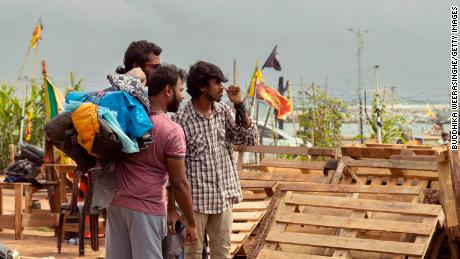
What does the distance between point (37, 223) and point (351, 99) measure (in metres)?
14.6

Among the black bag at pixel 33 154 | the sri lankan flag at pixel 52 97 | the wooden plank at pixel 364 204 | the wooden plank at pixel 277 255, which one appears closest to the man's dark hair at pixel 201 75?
the wooden plank at pixel 277 255

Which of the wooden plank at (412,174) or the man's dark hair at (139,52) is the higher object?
the man's dark hair at (139,52)

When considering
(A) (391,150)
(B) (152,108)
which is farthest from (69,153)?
(A) (391,150)

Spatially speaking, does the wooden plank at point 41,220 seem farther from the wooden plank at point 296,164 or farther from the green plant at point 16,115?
the green plant at point 16,115

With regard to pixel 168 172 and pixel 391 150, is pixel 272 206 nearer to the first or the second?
pixel 391 150

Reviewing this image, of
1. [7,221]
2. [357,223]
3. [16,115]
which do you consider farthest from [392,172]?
[16,115]

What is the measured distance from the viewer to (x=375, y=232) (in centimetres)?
803

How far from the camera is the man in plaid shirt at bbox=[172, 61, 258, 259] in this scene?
632 cm

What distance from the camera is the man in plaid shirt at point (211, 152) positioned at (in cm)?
632

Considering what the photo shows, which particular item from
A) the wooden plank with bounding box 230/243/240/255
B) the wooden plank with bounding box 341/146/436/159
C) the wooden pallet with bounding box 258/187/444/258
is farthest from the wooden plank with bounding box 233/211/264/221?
the wooden plank with bounding box 341/146/436/159

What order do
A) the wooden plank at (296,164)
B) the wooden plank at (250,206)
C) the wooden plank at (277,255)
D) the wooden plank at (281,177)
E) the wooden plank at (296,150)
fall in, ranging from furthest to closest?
the wooden plank at (296,164), the wooden plank at (296,150), the wooden plank at (281,177), the wooden plank at (250,206), the wooden plank at (277,255)

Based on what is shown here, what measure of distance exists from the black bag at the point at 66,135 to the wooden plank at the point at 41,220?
6.09 meters

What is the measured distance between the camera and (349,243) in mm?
7531

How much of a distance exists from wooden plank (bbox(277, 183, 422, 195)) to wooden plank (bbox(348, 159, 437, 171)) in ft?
1.94
